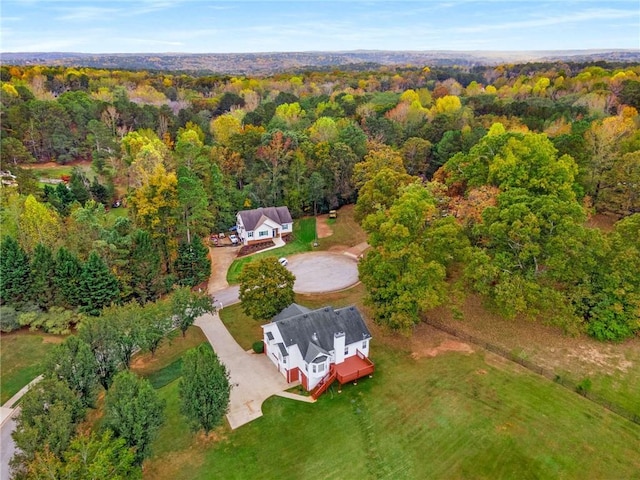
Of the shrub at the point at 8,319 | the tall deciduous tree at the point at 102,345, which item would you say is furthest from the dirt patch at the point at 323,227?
the shrub at the point at 8,319

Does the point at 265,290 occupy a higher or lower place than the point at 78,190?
lower

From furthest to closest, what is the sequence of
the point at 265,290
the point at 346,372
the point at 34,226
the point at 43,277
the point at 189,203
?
1. the point at 189,203
2. the point at 34,226
3. the point at 43,277
4. the point at 265,290
5. the point at 346,372

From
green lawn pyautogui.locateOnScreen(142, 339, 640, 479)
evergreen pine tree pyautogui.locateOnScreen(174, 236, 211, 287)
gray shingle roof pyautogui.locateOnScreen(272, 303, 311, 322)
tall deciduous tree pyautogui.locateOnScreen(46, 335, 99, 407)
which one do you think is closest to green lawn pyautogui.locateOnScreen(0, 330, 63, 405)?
tall deciduous tree pyautogui.locateOnScreen(46, 335, 99, 407)

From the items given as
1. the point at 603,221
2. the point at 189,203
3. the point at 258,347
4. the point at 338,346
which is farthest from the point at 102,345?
the point at 603,221

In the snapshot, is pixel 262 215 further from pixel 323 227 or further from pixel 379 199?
pixel 379 199

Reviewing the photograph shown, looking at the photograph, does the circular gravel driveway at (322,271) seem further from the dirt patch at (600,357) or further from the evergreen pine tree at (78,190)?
the evergreen pine tree at (78,190)

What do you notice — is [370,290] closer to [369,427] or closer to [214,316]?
[369,427]
